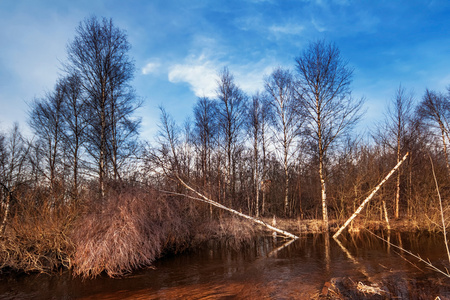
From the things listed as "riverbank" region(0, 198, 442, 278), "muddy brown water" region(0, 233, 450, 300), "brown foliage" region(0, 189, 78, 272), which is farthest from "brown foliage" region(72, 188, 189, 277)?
"brown foliage" region(0, 189, 78, 272)

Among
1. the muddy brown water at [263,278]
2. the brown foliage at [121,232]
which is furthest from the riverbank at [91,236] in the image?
the muddy brown water at [263,278]

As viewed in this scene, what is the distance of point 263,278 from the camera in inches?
316

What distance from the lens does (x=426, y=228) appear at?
15297mm

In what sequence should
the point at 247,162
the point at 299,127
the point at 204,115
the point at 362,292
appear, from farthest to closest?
the point at 247,162 < the point at 204,115 < the point at 299,127 < the point at 362,292

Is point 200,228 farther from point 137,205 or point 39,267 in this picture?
point 39,267

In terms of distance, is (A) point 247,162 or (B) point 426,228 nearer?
(B) point 426,228

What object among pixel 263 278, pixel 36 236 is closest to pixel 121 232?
pixel 36 236

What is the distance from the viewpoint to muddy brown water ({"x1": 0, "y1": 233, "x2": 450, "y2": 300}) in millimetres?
6750

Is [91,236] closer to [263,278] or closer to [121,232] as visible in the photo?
[121,232]

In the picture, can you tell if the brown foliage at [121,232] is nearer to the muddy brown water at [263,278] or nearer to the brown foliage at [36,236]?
the muddy brown water at [263,278]

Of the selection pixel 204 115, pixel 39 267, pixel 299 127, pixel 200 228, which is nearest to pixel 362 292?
pixel 200 228

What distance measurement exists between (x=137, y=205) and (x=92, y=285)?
9.48 ft

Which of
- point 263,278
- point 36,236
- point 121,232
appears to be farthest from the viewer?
point 36,236

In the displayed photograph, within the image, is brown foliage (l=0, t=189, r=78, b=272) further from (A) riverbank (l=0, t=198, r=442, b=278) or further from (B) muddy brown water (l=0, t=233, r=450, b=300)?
(B) muddy brown water (l=0, t=233, r=450, b=300)
